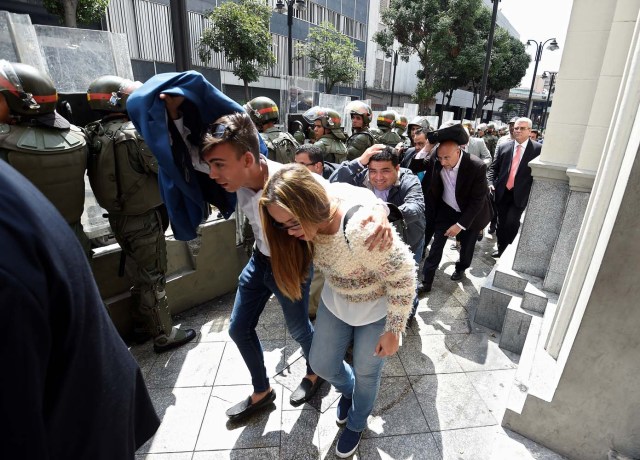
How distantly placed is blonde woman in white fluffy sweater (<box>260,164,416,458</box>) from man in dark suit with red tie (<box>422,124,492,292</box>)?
236 centimetres

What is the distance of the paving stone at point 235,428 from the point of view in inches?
93.9

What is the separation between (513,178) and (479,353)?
2.88 meters

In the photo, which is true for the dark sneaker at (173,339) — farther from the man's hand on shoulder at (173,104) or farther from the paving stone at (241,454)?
the man's hand on shoulder at (173,104)

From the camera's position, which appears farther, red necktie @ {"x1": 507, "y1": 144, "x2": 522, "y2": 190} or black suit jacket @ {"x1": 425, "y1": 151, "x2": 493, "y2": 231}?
red necktie @ {"x1": 507, "y1": 144, "x2": 522, "y2": 190}

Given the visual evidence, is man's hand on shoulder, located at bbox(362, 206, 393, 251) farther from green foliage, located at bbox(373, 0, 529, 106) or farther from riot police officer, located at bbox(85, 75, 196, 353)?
green foliage, located at bbox(373, 0, 529, 106)

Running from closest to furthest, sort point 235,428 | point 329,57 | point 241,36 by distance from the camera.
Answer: point 235,428
point 241,36
point 329,57

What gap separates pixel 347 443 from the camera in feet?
7.39

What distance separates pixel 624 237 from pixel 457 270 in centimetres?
326

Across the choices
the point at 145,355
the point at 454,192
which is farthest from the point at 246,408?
the point at 454,192

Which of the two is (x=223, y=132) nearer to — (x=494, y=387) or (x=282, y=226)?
(x=282, y=226)

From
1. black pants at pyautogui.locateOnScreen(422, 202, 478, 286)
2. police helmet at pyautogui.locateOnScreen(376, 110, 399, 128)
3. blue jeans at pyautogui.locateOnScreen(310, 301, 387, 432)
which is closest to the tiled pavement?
blue jeans at pyautogui.locateOnScreen(310, 301, 387, 432)

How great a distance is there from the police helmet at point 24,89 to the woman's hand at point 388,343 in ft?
8.82

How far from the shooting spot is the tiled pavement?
2.35 m

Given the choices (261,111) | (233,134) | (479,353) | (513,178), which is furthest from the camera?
(513,178)
